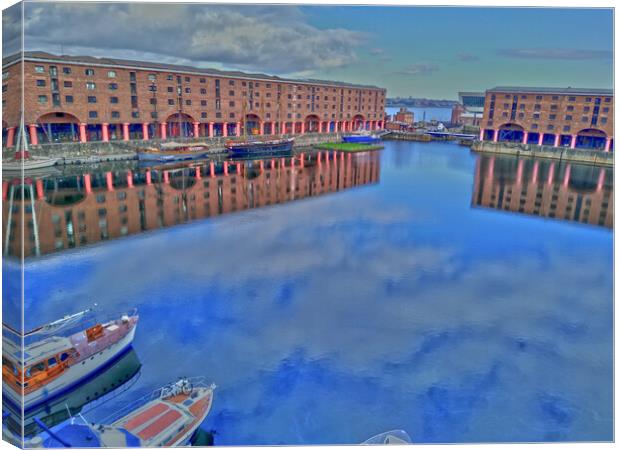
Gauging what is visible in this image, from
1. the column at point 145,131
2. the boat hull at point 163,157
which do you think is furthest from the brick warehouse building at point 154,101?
the boat hull at point 163,157

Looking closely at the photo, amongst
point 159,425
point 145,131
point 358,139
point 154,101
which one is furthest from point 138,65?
point 159,425

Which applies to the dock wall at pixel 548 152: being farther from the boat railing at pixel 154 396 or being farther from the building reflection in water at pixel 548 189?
the boat railing at pixel 154 396

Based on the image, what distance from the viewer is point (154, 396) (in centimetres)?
929

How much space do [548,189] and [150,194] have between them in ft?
88.6

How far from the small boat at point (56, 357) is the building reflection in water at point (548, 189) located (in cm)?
2265

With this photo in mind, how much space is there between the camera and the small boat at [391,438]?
25.6 feet

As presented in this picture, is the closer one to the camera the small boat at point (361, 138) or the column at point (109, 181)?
the column at point (109, 181)

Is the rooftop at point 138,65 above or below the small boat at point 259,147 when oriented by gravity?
above

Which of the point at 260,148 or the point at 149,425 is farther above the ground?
the point at 260,148

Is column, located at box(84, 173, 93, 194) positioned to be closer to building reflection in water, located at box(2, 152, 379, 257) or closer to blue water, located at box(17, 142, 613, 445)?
building reflection in water, located at box(2, 152, 379, 257)

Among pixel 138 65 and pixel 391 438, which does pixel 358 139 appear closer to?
pixel 138 65

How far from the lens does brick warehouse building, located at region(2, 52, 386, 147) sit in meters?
35.4

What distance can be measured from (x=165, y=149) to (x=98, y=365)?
31.9 m

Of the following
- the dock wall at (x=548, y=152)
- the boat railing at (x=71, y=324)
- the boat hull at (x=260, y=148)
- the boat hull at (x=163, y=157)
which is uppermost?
the dock wall at (x=548, y=152)
